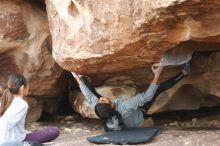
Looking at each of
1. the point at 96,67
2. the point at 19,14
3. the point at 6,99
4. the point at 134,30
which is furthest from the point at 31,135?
the point at 19,14

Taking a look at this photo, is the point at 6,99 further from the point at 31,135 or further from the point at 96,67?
the point at 96,67

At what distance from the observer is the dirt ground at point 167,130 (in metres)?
4.06

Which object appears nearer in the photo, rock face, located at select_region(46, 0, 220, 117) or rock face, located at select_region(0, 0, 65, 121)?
rock face, located at select_region(46, 0, 220, 117)

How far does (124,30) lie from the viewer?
4.02m

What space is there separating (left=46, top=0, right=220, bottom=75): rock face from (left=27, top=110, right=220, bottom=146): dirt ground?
0.71m

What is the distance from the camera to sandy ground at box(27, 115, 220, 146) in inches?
159

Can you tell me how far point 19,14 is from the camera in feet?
17.5

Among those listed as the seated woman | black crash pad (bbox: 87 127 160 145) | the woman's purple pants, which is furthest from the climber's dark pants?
the seated woman

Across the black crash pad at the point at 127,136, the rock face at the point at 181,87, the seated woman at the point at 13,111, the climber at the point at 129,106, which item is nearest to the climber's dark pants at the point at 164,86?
the climber at the point at 129,106

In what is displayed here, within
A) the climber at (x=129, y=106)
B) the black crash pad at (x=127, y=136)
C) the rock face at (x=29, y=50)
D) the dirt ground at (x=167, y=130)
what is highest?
the rock face at (x=29, y=50)

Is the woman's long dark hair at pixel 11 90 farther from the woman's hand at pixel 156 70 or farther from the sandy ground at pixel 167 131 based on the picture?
the woman's hand at pixel 156 70

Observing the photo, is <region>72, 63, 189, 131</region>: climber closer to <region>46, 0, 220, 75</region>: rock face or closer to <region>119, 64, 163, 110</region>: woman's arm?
<region>119, 64, 163, 110</region>: woman's arm

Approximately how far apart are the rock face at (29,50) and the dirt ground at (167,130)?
0.46m

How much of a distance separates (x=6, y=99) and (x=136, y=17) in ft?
4.05
